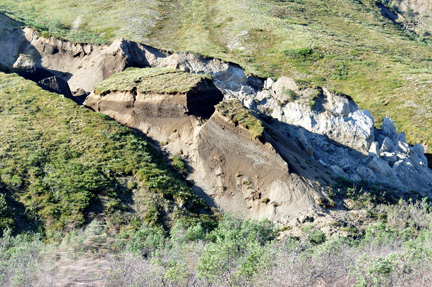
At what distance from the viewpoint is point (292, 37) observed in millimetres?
63562

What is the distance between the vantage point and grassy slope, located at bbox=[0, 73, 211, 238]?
17.1 metres

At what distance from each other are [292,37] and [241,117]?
45.9 meters

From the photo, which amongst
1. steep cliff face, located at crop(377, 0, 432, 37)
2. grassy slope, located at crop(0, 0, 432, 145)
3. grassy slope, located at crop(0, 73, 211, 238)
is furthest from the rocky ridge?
steep cliff face, located at crop(377, 0, 432, 37)

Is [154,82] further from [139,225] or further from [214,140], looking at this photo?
[139,225]

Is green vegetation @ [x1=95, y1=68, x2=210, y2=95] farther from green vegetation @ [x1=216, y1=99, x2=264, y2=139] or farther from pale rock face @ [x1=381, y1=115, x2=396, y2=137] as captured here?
pale rock face @ [x1=381, y1=115, x2=396, y2=137]

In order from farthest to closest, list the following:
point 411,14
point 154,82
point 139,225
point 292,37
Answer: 1. point 411,14
2. point 292,37
3. point 154,82
4. point 139,225

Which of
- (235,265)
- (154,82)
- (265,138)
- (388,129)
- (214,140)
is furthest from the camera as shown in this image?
(388,129)

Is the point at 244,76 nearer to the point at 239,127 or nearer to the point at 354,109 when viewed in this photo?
the point at 354,109

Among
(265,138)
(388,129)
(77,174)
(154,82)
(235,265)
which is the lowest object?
(388,129)

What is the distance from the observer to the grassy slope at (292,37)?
4862 cm

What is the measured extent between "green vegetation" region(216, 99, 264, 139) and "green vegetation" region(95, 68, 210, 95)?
301cm

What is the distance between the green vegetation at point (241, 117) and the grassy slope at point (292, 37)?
26.0 m

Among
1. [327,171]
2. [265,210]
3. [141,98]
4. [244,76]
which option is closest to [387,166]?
[327,171]

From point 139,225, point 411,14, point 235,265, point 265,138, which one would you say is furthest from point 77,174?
point 411,14
